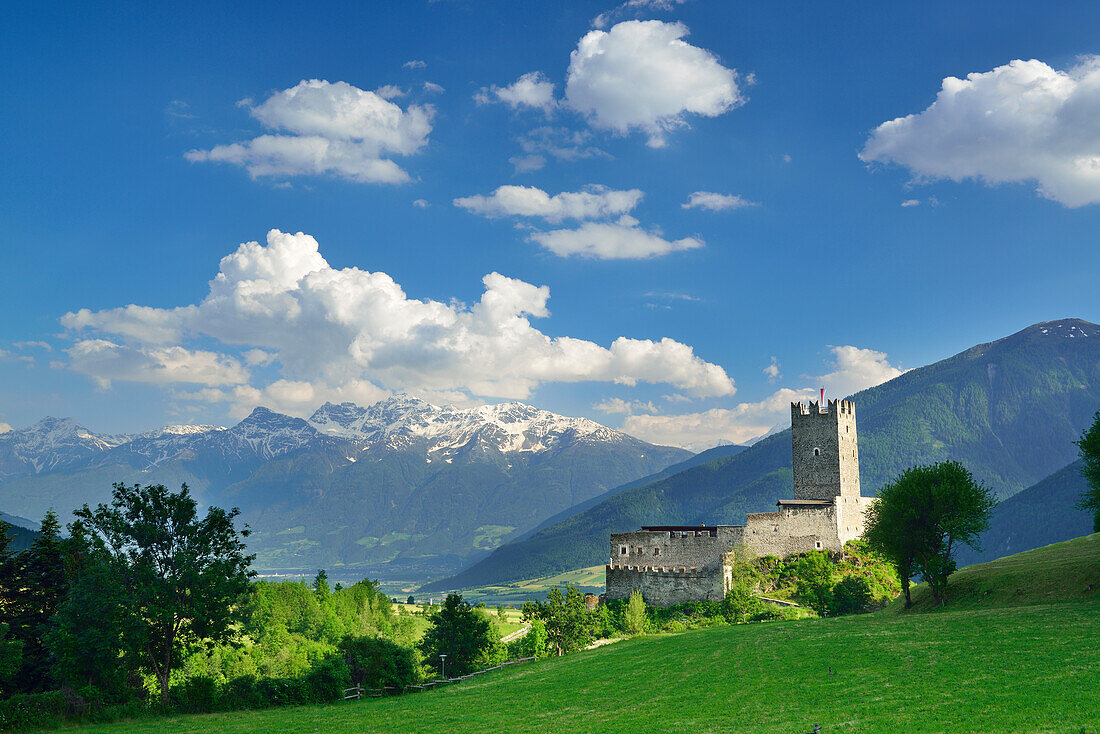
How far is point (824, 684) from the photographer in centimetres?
3703

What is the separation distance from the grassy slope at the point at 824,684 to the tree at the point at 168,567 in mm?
8670

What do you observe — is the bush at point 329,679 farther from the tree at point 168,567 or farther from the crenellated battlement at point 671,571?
the crenellated battlement at point 671,571

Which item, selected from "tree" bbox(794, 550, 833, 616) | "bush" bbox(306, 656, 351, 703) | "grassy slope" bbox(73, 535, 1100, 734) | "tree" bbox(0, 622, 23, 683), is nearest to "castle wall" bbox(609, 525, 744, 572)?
"tree" bbox(794, 550, 833, 616)

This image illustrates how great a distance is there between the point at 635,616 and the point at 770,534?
68.7 feet

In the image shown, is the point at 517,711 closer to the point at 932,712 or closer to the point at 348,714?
the point at 348,714

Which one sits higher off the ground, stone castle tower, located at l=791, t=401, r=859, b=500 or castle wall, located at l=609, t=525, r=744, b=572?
stone castle tower, located at l=791, t=401, r=859, b=500

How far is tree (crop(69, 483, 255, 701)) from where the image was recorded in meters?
52.1

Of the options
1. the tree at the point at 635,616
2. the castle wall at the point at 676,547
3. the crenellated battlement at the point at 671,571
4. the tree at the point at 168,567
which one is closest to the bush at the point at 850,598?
the castle wall at the point at 676,547

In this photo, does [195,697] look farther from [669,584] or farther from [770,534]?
[770,534]

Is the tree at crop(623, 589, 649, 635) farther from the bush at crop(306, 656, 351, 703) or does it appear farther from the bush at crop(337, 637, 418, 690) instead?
the bush at crop(306, 656, 351, 703)

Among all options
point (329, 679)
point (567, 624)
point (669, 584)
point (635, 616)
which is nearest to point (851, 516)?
point (669, 584)

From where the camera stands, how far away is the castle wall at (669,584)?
91.4 m

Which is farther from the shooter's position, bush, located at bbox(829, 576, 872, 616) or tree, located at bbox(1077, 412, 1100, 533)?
bush, located at bbox(829, 576, 872, 616)

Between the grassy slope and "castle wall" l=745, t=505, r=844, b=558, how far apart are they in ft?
96.2
